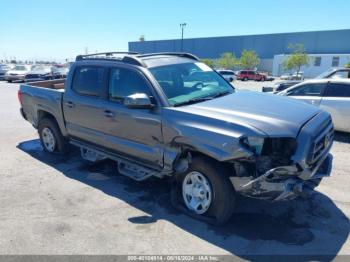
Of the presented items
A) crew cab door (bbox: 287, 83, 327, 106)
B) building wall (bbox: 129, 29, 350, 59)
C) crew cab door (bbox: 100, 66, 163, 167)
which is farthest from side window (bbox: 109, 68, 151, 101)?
building wall (bbox: 129, 29, 350, 59)

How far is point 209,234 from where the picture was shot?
3.61 metres

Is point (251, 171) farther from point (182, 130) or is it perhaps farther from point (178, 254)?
point (178, 254)

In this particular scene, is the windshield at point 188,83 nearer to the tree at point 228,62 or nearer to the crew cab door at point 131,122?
the crew cab door at point 131,122

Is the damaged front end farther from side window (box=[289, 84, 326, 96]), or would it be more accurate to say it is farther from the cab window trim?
side window (box=[289, 84, 326, 96])

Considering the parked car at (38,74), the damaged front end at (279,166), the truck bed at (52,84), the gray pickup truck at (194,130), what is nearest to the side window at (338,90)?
the gray pickup truck at (194,130)

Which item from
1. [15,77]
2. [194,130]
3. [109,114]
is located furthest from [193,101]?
[15,77]

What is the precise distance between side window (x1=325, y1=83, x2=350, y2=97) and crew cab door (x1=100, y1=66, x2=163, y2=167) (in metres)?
5.60

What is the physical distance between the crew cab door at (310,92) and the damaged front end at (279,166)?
480cm

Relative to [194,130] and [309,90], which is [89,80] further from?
[309,90]

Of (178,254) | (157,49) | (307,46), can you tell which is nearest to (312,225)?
(178,254)

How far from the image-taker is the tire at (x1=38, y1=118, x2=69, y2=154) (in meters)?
6.17

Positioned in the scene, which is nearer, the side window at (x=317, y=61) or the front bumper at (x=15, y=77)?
the front bumper at (x=15, y=77)

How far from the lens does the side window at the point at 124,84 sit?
4.28 m

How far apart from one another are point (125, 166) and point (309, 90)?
5.70 m
